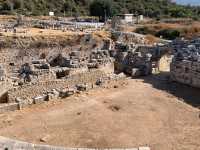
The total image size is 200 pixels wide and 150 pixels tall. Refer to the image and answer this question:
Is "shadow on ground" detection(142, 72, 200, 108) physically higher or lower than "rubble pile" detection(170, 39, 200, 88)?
lower

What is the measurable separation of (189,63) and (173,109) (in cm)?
498

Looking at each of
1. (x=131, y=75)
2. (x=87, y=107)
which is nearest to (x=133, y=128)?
(x=87, y=107)

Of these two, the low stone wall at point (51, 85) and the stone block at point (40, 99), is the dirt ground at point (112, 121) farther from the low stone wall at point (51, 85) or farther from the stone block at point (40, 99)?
the low stone wall at point (51, 85)

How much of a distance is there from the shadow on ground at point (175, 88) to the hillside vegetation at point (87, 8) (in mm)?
33161

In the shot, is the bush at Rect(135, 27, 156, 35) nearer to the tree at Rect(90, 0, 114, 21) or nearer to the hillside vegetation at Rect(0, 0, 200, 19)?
the tree at Rect(90, 0, 114, 21)

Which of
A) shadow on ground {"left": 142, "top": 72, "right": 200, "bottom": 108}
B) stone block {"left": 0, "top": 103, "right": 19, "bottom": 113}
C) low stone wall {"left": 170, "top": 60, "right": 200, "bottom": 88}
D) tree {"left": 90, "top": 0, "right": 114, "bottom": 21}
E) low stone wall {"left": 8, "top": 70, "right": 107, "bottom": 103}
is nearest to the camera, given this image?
stone block {"left": 0, "top": 103, "right": 19, "bottom": 113}

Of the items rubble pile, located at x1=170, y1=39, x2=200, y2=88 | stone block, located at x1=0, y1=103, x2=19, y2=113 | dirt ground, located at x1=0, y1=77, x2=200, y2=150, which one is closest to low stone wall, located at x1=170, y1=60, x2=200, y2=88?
rubble pile, located at x1=170, y1=39, x2=200, y2=88

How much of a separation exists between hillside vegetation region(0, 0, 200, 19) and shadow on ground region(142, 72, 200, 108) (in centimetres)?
3316

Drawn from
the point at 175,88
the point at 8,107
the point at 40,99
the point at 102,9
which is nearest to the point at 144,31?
the point at 102,9

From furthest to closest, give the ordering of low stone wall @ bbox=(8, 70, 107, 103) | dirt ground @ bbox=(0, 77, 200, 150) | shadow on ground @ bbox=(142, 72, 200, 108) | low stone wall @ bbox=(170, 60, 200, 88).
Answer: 1. low stone wall @ bbox=(170, 60, 200, 88)
2. shadow on ground @ bbox=(142, 72, 200, 108)
3. low stone wall @ bbox=(8, 70, 107, 103)
4. dirt ground @ bbox=(0, 77, 200, 150)

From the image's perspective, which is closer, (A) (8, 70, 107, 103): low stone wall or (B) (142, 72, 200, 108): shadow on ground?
(A) (8, 70, 107, 103): low stone wall

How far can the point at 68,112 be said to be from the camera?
2216cm

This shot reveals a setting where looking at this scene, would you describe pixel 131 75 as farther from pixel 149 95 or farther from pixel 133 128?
pixel 133 128

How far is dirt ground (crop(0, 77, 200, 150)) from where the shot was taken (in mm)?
19078
